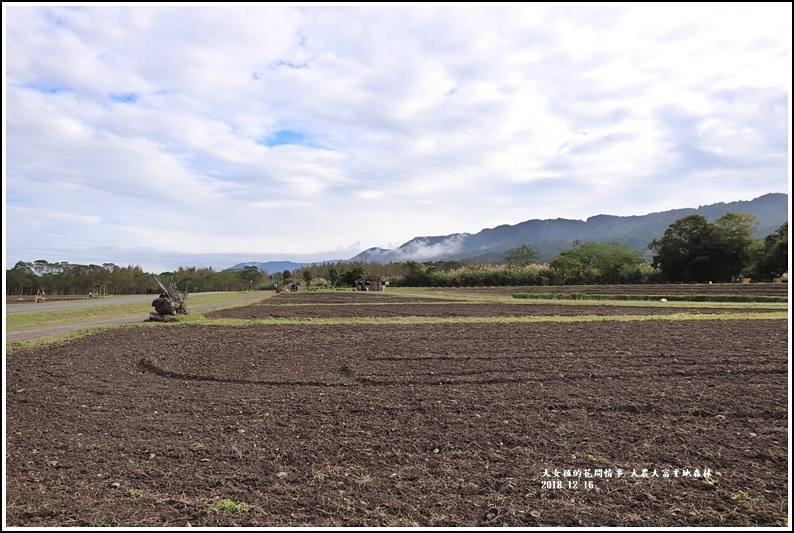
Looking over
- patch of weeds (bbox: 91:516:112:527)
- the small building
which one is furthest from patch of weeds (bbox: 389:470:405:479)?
the small building

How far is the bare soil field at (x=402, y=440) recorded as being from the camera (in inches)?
121

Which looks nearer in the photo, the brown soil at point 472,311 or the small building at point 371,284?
the brown soil at point 472,311

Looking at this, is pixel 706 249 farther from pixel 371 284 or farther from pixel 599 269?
pixel 371 284

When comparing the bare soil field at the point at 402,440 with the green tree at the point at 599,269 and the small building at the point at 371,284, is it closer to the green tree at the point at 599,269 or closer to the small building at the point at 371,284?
the green tree at the point at 599,269

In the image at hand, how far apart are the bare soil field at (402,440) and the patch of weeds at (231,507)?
0.02m

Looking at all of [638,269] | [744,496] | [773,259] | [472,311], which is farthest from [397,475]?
[638,269]

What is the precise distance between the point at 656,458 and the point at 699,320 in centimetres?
1240

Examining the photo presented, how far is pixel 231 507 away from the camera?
3.07 m

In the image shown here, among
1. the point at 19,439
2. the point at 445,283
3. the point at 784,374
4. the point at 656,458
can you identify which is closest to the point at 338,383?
the point at 19,439

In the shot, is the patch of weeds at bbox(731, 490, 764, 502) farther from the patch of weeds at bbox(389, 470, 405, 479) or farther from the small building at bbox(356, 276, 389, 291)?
the small building at bbox(356, 276, 389, 291)

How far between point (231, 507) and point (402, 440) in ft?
5.52

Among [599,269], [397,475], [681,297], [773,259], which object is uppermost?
[773,259]

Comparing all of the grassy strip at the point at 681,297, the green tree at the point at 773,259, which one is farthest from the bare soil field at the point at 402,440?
the green tree at the point at 773,259

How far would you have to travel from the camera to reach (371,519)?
2.94 meters
